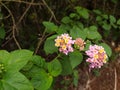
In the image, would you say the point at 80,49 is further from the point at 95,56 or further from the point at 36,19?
the point at 36,19

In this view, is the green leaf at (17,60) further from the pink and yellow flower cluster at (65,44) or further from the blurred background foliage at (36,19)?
the blurred background foliage at (36,19)

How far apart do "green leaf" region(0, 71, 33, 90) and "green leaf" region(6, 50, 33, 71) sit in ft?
0.07

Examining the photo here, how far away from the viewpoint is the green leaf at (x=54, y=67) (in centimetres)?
117

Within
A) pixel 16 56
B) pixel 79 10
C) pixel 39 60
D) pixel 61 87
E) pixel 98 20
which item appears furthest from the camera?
pixel 61 87

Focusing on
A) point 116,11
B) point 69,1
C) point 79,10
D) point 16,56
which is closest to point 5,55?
point 16,56

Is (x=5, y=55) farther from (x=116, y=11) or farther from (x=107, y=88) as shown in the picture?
(x=116, y=11)

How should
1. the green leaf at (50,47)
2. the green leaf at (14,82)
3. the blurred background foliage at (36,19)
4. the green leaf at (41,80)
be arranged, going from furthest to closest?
the blurred background foliage at (36,19), the green leaf at (50,47), the green leaf at (41,80), the green leaf at (14,82)

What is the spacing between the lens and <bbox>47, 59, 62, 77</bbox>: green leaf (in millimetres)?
1172

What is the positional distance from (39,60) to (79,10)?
680 mm

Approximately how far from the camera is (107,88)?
229 centimetres

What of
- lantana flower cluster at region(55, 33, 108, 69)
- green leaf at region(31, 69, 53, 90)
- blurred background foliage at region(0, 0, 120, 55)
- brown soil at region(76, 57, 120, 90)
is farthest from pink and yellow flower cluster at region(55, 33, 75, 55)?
brown soil at region(76, 57, 120, 90)

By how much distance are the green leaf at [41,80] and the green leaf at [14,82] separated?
11cm

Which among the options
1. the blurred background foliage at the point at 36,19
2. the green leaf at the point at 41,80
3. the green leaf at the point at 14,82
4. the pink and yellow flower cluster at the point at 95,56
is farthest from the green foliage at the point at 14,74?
the blurred background foliage at the point at 36,19

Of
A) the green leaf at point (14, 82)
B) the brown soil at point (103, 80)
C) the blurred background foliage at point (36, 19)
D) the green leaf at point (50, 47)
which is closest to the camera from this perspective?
the green leaf at point (14, 82)
